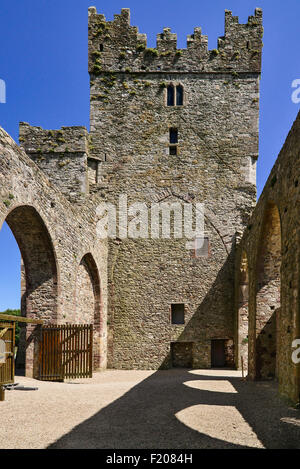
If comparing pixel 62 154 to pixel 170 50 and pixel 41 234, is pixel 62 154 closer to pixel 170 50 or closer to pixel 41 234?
pixel 41 234

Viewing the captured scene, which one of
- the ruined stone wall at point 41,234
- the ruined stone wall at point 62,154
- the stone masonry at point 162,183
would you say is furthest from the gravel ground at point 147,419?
the ruined stone wall at point 62,154

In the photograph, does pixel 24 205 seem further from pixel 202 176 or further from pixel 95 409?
pixel 202 176

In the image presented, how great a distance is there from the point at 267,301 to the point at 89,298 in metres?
5.82

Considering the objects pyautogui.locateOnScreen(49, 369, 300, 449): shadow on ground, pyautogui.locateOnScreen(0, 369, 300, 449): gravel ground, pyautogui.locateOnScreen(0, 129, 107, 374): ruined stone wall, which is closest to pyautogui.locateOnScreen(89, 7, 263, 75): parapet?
pyautogui.locateOnScreen(0, 129, 107, 374): ruined stone wall

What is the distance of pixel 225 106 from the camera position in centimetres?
1547

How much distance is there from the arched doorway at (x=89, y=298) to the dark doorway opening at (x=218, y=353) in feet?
13.6

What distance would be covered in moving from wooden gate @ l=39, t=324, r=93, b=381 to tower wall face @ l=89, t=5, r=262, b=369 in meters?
4.06

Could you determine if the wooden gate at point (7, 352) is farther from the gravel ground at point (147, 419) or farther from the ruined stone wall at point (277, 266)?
the ruined stone wall at point (277, 266)

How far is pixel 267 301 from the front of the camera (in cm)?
947

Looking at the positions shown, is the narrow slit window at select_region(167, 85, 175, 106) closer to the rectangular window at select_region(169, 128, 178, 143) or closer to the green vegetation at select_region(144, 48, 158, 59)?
the rectangular window at select_region(169, 128, 178, 143)

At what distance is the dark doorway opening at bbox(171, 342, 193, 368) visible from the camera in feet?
46.8

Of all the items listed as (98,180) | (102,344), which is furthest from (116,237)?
(102,344)

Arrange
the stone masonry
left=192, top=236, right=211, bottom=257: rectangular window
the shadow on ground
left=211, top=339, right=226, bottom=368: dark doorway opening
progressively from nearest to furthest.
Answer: the shadow on ground → the stone masonry → left=211, top=339, right=226, bottom=368: dark doorway opening → left=192, top=236, right=211, bottom=257: rectangular window

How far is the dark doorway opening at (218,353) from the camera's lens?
47.4 feet
